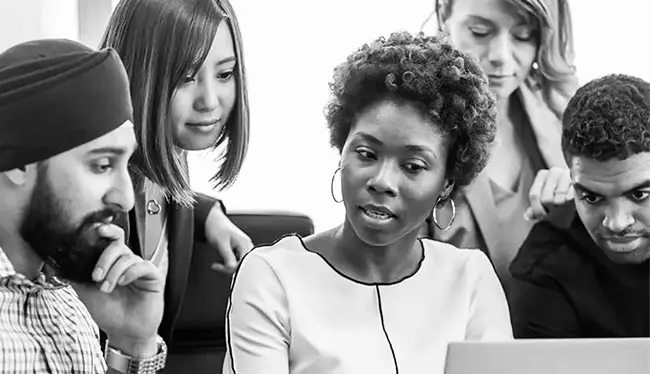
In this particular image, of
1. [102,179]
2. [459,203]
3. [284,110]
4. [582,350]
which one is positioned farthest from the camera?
[459,203]

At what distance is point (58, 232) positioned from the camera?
1322 millimetres

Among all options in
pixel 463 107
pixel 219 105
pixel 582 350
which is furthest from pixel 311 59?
pixel 582 350

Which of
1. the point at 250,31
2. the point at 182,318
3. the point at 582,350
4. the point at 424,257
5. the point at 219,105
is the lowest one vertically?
the point at 182,318

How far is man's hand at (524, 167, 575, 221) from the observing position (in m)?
1.96

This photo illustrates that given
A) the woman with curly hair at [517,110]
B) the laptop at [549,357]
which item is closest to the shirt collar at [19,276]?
the laptop at [549,357]

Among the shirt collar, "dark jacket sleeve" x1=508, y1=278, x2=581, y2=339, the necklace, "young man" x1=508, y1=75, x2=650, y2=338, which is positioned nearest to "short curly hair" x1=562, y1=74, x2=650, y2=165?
"young man" x1=508, y1=75, x2=650, y2=338

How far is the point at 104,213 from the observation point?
4.51 feet

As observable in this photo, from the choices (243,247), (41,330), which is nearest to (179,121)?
(243,247)

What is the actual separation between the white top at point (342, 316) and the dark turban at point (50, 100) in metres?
0.38

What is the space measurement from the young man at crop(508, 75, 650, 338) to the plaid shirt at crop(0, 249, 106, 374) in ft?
3.02

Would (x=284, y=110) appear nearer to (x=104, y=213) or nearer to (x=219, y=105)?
(x=219, y=105)

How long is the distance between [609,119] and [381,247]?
581 millimetres

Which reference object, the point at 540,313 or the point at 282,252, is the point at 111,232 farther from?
the point at 540,313

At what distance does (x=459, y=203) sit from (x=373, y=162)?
45 centimetres
